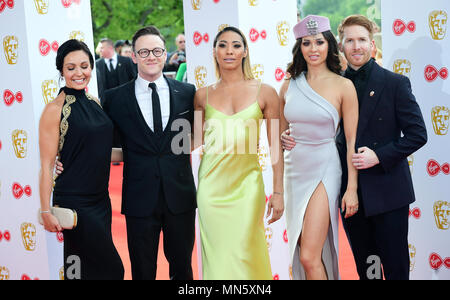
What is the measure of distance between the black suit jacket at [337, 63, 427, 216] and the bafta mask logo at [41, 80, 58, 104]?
205 cm

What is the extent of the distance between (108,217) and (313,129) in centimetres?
130

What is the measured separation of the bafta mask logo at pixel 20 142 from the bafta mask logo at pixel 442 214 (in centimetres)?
279

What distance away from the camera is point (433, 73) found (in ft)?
11.9

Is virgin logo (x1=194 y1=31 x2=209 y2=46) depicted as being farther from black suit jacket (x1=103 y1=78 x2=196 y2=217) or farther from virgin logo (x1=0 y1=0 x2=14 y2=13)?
virgin logo (x1=0 y1=0 x2=14 y2=13)

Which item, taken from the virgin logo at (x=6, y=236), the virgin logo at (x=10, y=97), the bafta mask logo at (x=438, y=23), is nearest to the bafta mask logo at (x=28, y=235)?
the virgin logo at (x=6, y=236)

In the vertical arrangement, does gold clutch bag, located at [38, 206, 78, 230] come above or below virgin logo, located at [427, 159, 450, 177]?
below

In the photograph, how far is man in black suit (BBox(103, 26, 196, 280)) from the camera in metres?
3.25

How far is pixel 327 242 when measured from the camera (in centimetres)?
325

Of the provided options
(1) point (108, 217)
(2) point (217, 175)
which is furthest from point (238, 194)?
(1) point (108, 217)

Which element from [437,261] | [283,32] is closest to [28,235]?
[283,32]

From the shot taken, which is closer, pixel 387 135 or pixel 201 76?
pixel 387 135

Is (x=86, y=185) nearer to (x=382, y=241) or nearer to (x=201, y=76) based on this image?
(x=201, y=76)

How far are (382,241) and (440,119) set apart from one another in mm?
974

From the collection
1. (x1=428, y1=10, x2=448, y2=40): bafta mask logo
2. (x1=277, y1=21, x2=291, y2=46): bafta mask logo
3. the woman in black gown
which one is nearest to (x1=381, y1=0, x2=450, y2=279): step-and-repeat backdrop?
(x1=428, y1=10, x2=448, y2=40): bafta mask logo
